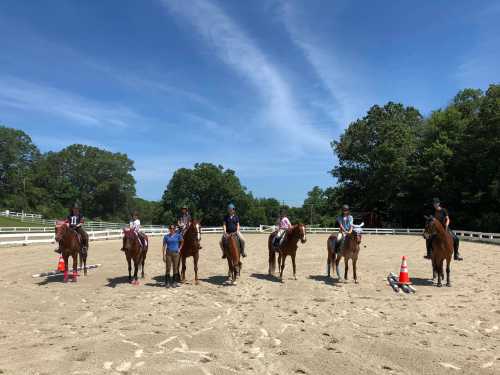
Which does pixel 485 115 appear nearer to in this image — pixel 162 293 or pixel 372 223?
pixel 372 223

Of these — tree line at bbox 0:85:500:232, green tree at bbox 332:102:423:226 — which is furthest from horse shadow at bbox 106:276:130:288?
green tree at bbox 332:102:423:226

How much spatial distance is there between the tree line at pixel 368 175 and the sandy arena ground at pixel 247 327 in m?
38.2

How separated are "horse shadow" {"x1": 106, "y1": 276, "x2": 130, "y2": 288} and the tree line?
4070cm

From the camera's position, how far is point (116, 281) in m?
13.1

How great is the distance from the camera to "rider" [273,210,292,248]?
1416 cm

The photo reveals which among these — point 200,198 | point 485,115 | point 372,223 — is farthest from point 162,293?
point 200,198

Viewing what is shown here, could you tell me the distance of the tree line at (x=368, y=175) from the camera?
47750mm

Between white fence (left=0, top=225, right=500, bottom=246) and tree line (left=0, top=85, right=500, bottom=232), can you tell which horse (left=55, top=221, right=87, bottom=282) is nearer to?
A: white fence (left=0, top=225, right=500, bottom=246)

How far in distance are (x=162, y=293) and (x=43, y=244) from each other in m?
20.2

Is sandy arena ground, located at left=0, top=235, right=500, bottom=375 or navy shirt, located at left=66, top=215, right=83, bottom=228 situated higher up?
navy shirt, located at left=66, top=215, right=83, bottom=228

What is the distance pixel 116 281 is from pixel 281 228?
5.94 meters

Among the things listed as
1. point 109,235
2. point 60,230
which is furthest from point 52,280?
point 109,235

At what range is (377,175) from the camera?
2274 inches

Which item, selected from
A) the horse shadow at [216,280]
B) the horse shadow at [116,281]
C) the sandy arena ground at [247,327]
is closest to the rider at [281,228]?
the sandy arena ground at [247,327]
